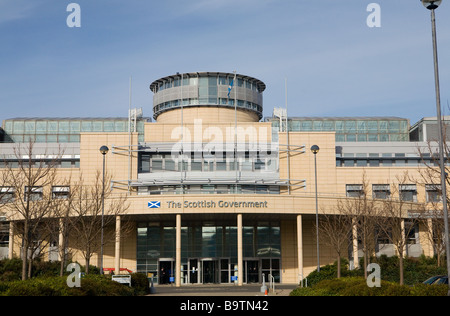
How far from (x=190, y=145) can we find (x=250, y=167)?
6.50 metres

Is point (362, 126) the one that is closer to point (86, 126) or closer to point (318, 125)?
point (318, 125)

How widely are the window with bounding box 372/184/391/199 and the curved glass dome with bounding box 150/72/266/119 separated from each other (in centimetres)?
1584

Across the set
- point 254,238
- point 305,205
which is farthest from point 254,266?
point 305,205

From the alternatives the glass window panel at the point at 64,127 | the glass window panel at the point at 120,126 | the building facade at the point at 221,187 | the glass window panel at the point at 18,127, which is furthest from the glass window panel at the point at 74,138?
the building facade at the point at 221,187

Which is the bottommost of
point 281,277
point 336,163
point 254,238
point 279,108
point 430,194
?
point 281,277

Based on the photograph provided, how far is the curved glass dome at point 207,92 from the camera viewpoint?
59.7 metres

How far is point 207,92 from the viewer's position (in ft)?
196

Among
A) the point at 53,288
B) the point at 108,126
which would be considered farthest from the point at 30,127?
the point at 53,288

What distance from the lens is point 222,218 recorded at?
52.1 metres

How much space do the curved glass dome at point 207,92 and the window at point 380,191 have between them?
1584cm

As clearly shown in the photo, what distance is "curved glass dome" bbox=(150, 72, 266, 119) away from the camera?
59719 millimetres

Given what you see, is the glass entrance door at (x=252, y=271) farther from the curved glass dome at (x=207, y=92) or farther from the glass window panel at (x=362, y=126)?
the glass window panel at (x=362, y=126)

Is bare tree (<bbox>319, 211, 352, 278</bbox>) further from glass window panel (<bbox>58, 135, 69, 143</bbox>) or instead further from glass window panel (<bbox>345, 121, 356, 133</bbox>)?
glass window panel (<bbox>58, 135, 69, 143</bbox>)

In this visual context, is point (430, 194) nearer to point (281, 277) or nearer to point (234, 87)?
point (281, 277)
